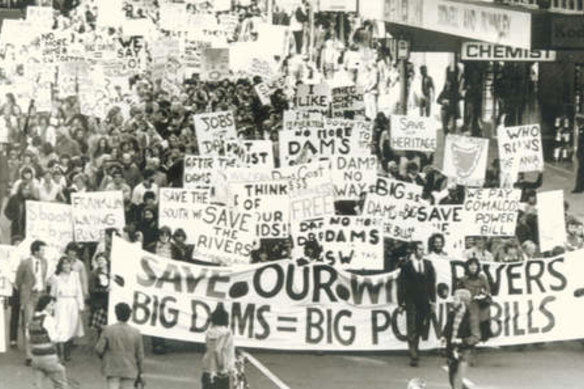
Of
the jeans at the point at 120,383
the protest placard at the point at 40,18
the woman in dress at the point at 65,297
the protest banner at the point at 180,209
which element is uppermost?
the protest placard at the point at 40,18

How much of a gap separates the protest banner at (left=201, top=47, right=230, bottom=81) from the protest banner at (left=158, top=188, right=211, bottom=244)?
15295 millimetres

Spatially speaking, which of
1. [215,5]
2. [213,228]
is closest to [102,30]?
[215,5]

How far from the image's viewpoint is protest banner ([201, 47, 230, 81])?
3728 centimetres

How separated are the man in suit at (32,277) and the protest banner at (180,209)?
6.68ft

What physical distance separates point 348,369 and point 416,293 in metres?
1.14

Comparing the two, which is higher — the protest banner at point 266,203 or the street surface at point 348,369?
the protest banner at point 266,203

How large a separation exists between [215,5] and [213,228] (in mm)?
32854

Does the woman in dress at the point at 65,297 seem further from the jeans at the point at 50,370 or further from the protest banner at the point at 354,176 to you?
the protest banner at the point at 354,176

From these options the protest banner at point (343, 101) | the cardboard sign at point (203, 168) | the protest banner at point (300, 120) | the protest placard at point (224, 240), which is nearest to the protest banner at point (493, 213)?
the protest placard at point (224, 240)

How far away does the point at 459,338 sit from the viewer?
60.3 feet

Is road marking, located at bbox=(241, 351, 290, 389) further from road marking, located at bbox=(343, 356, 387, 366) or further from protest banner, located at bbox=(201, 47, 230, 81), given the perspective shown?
protest banner, located at bbox=(201, 47, 230, 81)

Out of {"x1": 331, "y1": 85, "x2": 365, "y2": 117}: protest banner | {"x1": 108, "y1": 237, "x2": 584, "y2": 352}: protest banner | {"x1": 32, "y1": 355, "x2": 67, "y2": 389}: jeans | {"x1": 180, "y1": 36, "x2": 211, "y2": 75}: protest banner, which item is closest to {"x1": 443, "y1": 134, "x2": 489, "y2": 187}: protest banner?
{"x1": 108, "y1": 237, "x2": 584, "y2": 352}: protest banner

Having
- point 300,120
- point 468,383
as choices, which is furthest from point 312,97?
point 468,383

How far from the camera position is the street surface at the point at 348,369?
18953 millimetres
